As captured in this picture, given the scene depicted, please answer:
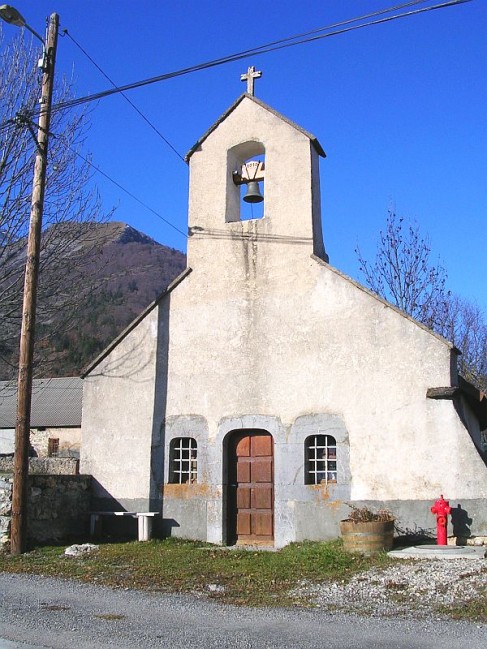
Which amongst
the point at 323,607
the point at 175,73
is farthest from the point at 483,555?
the point at 175,73

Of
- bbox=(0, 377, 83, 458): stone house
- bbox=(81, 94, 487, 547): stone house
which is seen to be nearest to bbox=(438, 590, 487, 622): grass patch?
bbox=(81, 94, 487, 547): stone house

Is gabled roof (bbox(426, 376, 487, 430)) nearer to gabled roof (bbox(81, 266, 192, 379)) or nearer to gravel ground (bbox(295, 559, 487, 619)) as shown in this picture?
gravel ground (bbox(295, 559, 487, 619))

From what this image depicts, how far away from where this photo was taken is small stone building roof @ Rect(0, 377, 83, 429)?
38281 millimetres

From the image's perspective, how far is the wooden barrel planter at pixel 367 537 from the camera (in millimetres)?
10578

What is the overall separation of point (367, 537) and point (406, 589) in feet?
7.96

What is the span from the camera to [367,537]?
10578mm

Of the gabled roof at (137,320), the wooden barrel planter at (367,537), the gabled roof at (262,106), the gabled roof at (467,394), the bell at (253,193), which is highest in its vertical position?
the gabled roof at (262,106)

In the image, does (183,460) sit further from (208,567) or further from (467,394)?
(467,394)

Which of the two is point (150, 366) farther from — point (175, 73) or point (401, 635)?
point (401, 635)

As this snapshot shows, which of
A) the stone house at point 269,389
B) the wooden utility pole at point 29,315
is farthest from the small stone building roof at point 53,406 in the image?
the wooden utility pole at point 29,315

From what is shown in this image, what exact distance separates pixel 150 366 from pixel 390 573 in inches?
271

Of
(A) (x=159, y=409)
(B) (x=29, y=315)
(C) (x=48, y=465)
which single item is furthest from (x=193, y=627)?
(C) (x=48, y=465)

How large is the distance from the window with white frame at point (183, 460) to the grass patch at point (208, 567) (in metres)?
1.58

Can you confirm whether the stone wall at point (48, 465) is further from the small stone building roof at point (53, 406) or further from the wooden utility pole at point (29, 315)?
the wooden utility pole at point (29, 315)
